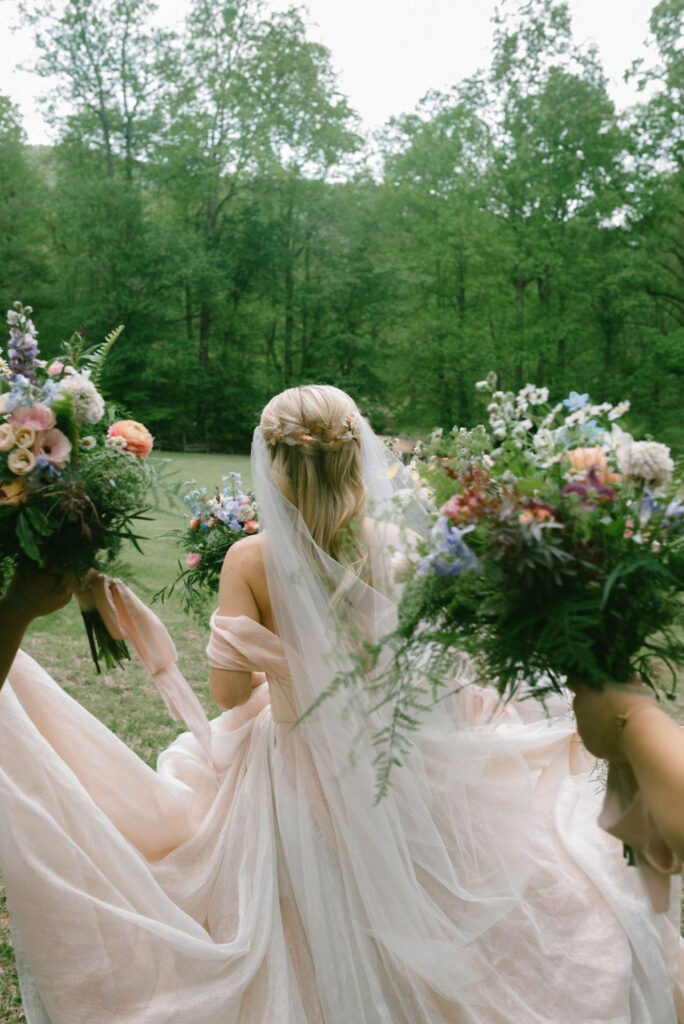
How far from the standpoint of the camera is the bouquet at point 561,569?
1814mm

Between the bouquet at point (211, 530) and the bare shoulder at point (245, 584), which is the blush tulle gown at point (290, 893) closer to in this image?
the bare shoulder at point (245, 584)

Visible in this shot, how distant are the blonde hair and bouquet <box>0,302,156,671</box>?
68 centimetres

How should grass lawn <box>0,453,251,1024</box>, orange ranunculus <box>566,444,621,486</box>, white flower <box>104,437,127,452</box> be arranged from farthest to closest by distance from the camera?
grass lawn <box>0,453,251,1024</box>, white flower <box>104,437,127,452</box>, orange ranunculus <box>566,444,621,486</box>

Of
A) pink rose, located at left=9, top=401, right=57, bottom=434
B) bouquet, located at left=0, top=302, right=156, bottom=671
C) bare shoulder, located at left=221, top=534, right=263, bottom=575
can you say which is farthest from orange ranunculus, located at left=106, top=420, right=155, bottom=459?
bare shoulder, located at left=221, top=534, right=263, bottom=575

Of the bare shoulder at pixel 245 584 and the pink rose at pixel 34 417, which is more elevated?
the pink rose at pixel 34 417

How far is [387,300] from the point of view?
34.1 metres

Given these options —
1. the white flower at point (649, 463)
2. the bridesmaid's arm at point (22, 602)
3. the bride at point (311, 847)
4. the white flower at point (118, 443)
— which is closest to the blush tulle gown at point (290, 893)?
the bride at point (311, 847)

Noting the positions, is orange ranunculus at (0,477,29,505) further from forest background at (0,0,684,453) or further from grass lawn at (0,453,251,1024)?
forest background at (0,0,684,453)

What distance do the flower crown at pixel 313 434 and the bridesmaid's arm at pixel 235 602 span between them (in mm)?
485

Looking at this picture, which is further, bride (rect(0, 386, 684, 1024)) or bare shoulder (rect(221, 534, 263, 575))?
bare shoulder (rect(221, 534, 263, 575))

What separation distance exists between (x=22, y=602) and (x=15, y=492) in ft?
1.18

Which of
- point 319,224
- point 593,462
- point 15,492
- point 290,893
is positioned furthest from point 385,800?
point 319,224

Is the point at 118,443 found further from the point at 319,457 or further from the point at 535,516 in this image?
the point at 535,516

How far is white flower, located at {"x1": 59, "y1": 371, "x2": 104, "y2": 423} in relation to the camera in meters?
2.35
